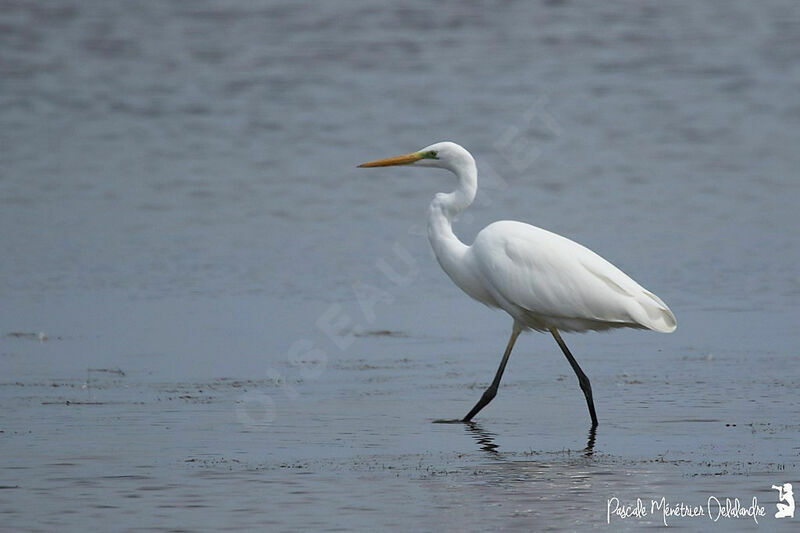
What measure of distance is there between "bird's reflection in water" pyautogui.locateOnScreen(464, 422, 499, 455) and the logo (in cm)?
160

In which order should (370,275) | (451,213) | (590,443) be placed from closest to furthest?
(590,443) → (451,213) → (370,275)

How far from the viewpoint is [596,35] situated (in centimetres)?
3089

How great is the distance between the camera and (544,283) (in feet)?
30.3

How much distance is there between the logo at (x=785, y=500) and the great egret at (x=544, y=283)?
2242 mm

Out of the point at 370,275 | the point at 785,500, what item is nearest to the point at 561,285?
the point at 785,500

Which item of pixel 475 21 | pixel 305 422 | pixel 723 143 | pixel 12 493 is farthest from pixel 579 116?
pixel 12 493

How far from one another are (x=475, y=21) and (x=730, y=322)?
2176cm

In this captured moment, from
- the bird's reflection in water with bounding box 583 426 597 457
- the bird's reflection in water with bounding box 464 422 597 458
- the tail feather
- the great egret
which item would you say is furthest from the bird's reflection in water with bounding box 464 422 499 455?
the tail feather

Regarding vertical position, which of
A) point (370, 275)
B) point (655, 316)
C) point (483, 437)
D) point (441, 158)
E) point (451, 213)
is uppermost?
point (441, 158)

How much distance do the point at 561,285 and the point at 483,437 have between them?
1.26m

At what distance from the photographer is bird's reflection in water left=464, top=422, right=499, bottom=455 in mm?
8062

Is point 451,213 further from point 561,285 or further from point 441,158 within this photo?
point 561,285

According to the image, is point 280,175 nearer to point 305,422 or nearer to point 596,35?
point 305,422

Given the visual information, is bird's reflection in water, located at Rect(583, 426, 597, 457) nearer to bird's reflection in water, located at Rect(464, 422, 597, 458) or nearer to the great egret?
bird's reflection in water, located at Rect(464, 422, 597, 458)
